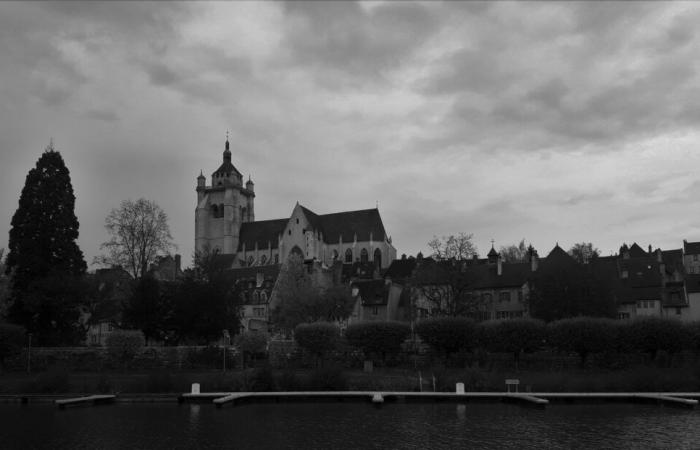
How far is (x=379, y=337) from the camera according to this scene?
55.1 meters

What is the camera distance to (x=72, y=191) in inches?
2472

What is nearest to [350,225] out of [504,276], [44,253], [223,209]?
[223,209]

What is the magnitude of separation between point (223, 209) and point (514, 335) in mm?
105043

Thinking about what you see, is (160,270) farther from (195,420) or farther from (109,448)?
(109,448)

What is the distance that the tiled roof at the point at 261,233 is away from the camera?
142 m

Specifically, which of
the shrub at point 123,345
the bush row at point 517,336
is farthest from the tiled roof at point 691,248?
the shrub at point 123,345

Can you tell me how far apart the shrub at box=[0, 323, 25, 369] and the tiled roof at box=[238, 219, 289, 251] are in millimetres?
87553

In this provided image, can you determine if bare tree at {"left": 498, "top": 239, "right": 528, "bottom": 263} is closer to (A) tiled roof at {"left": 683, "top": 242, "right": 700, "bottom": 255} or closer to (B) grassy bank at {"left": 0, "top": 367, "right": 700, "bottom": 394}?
(A) tiled roof at {"left": 683, "top": 242, "right": 700, "bottom": 255}

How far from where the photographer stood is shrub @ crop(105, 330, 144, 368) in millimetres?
54625

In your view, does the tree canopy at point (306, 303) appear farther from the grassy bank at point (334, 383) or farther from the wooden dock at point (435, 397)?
the wooden dock at point (435, 397)

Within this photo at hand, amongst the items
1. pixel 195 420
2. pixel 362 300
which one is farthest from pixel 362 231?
pixel 195 420

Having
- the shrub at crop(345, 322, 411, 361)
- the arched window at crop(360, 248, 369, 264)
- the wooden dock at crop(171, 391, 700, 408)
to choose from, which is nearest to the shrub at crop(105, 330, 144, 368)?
the shrub at crop(345, 322, 411, 361)

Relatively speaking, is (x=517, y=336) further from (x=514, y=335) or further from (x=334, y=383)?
(x=334, y=383)

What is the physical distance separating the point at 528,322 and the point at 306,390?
794 inches
